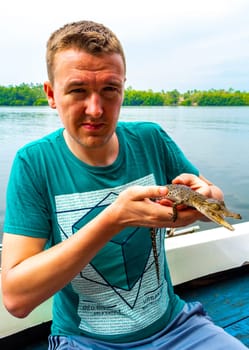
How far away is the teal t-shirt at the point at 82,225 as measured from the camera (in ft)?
4.80

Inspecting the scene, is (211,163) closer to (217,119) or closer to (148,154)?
(148,154)

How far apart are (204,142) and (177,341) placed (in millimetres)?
10658

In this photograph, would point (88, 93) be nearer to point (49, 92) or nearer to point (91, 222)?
point (49, 92)

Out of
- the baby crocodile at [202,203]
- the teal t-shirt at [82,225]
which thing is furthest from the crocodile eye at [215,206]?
the teal t-shirt at [82,225]

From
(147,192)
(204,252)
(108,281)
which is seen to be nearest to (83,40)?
(147,192)

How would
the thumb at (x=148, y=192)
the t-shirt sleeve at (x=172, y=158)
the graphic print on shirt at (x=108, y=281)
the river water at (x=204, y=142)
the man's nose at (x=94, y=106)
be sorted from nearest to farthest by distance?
the thumb at (x=148, y=192) < the man's nose at (x=94, y=106) < the graphic print on shirt at (x=108, y=281) < the t-shirt sleeve at (x=172, y=158) < the river water at (x=204, y=142)

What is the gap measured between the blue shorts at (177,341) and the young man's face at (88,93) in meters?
0.77

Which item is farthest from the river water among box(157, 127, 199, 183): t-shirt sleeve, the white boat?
box(157, 127, 199, 183): t-shirt sleeve

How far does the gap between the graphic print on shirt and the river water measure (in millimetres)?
2116

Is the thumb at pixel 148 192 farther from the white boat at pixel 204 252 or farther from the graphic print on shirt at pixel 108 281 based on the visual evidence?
the white boat at pixel 204 252

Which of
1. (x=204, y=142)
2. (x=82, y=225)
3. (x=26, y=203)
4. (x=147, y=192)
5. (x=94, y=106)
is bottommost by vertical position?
(x=204, y=142)

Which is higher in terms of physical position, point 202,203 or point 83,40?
point 83,40

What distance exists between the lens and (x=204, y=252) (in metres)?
2.75

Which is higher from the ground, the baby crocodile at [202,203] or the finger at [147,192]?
the finger at [147,192]
